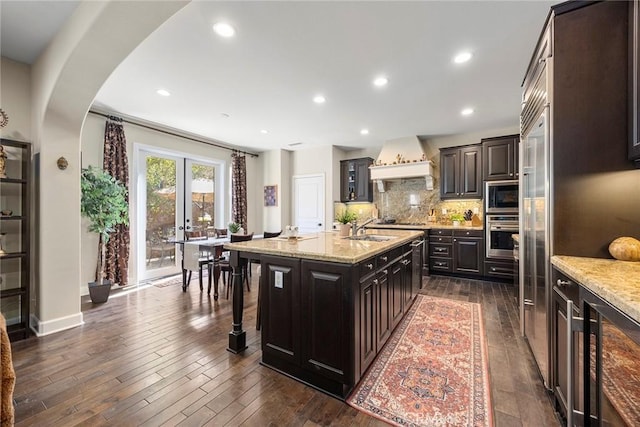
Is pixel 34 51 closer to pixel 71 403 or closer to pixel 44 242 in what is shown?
pixel 44 242

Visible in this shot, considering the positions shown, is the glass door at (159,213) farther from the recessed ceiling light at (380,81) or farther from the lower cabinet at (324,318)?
the recessed ceiling light at (380,81)

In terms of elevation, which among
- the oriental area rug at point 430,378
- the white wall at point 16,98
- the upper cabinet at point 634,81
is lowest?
the oriental area rug at point 430,378

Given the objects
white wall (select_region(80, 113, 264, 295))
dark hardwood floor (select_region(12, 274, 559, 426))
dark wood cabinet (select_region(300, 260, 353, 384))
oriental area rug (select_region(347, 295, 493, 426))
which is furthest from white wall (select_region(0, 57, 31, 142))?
oriental area rug (select_region(347, 295, 493, 426))

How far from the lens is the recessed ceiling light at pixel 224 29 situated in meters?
2.21

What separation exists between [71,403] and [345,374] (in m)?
1.84

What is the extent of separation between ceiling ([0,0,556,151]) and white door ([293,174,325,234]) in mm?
2188

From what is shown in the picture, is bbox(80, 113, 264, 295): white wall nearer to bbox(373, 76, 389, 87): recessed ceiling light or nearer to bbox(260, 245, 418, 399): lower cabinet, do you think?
bbox(260, 245, 418, 399): lower cabinet

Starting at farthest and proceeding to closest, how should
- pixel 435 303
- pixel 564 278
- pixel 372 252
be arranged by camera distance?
pixel 435 303
pixel 372 252
pixel 564 278

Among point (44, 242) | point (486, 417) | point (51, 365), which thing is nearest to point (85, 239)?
point (44, 242)

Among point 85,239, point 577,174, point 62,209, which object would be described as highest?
point 577,174

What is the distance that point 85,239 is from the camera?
3943mm

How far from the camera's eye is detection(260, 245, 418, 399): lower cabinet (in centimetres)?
179

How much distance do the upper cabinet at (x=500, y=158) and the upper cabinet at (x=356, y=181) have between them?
94.0 inches

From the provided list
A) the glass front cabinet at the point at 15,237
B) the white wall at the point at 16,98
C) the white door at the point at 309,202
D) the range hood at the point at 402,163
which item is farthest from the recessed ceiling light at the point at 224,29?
the white door at the point at 309,202
